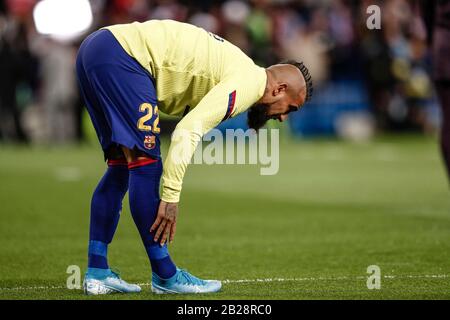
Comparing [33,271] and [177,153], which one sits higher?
[177,153]

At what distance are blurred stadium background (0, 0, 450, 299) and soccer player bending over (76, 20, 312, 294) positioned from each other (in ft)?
1.67

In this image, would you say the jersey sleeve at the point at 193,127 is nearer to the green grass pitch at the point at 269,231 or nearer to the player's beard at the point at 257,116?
the player's beard at the point at 257,116

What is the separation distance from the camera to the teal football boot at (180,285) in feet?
20.2

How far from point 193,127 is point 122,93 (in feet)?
1.70

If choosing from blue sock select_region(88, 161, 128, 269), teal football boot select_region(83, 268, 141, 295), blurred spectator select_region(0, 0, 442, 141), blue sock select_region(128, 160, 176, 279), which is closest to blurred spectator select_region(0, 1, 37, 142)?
blurred spectator select_region(0, 0, 442, 141)

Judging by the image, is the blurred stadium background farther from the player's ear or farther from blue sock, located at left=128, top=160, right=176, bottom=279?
the player's ear

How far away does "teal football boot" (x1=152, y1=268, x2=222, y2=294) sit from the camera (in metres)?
6.16

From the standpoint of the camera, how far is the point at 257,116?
633cm

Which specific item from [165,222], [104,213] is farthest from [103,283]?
[165,222]

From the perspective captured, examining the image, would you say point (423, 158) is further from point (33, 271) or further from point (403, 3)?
point (33, 271)

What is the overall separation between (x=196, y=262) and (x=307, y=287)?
4.73 ft

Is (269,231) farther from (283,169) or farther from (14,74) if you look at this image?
(14,74)

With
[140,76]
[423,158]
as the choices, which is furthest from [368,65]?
[140,76]

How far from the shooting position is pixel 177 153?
570 centimetres
